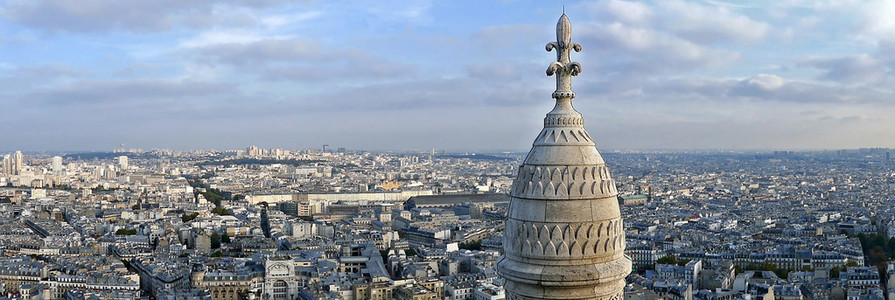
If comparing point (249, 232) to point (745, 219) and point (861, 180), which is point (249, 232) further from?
point (861, 180)

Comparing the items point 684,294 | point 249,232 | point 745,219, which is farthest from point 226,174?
point 684,294

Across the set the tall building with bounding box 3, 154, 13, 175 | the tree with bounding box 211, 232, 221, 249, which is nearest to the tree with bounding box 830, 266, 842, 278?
the tree with bounding box 211, 232, 221, 249

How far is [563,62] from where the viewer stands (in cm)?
375

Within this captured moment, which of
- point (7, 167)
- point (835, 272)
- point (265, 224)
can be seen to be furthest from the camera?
point (7, 167)

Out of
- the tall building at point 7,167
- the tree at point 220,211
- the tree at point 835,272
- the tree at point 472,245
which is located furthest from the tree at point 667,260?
the tall building at point 7,167

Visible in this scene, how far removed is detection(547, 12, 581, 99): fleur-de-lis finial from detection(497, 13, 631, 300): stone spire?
0.13m

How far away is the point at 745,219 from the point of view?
1897 inches

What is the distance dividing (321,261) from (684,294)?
13852mm

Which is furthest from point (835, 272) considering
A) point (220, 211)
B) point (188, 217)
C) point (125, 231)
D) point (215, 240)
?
point (220, 211)

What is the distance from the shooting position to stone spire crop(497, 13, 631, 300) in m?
3.48

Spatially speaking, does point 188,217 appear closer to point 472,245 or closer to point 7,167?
point 472,245

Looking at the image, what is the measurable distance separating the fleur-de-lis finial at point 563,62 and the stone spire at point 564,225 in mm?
134

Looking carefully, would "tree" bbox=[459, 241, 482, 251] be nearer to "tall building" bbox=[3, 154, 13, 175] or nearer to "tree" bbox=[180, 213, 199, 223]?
"tree" bbox=[180, 213, 199, 223]

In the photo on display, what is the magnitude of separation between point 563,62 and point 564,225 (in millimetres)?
790
